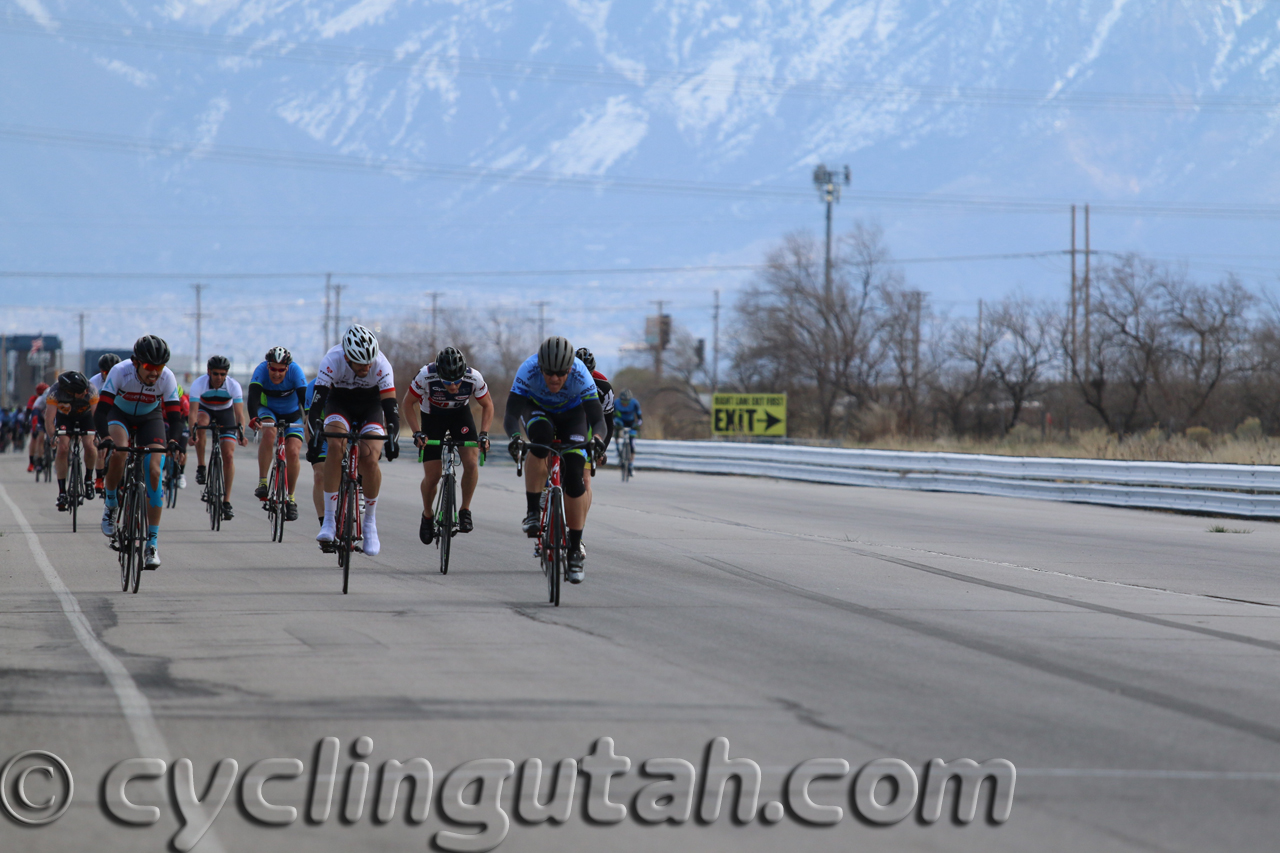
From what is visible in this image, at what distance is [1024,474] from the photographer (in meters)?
24.9

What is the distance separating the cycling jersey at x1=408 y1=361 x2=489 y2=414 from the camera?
1236 centimetres

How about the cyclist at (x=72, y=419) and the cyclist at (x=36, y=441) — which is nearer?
the cyclist at (x=72, y=419)

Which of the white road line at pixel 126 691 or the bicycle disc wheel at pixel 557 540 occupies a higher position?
the bicycle disc wheel at pixel 557 540

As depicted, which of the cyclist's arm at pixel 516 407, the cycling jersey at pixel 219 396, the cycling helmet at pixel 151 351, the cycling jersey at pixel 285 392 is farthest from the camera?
the cycling jersey at pixel 219 396

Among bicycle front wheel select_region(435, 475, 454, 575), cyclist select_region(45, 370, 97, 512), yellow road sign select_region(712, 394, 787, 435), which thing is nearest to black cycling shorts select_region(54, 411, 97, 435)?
cyclist select_region(45, 370, 97, 512)

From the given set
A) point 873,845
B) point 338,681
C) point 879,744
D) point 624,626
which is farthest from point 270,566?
point 873,845

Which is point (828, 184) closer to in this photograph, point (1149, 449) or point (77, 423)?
point (1149, 449)

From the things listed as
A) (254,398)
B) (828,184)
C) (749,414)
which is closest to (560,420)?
(254,398)

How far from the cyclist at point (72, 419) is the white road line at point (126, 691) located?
6692 millimetres

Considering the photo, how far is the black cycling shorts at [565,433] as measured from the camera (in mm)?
10273

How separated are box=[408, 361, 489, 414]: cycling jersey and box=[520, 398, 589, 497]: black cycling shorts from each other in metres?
1.68
